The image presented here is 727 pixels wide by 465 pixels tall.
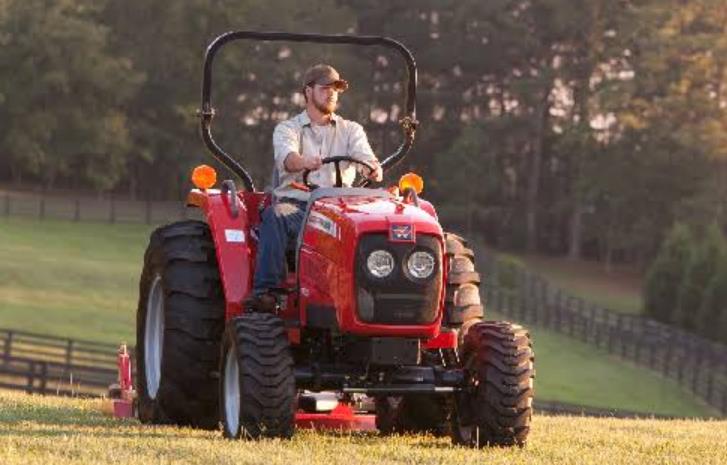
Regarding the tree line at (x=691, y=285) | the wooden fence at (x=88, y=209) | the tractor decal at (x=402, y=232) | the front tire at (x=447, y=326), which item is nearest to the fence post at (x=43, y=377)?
the front tire at (x=447, y=326)

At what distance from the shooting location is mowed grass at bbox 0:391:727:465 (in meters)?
11.0

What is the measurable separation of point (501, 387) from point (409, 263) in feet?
3.30

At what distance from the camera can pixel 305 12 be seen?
9938 centimetres

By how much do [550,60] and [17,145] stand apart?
25378 millimetres

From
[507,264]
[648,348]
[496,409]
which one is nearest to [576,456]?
[496,409]

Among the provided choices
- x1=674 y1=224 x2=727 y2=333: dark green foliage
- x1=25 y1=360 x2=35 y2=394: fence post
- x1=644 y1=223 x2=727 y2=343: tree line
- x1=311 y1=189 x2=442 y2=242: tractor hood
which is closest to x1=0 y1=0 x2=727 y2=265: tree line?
x1=644 y1=223 x2=727 y2=343: tree line

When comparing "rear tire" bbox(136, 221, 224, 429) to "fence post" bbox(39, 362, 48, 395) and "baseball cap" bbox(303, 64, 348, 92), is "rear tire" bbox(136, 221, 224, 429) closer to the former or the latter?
"baseball cap" bbox(303, 64, 348, 92)

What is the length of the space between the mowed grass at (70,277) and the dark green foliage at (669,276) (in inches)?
622

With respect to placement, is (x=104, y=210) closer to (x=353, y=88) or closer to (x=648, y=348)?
(x=353, y=88)

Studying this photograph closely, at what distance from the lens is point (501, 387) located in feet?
40.9

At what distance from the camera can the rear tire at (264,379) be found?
11992 millimetres

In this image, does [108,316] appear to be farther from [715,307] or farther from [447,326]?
[447,326]

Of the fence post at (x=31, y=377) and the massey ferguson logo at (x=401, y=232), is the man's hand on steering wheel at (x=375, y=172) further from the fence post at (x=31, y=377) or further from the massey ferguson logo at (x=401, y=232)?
the fence post at (x=31, y=377)

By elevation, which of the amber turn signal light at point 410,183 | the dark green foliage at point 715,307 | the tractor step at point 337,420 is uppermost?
the amber turn signal light at point 410,183
